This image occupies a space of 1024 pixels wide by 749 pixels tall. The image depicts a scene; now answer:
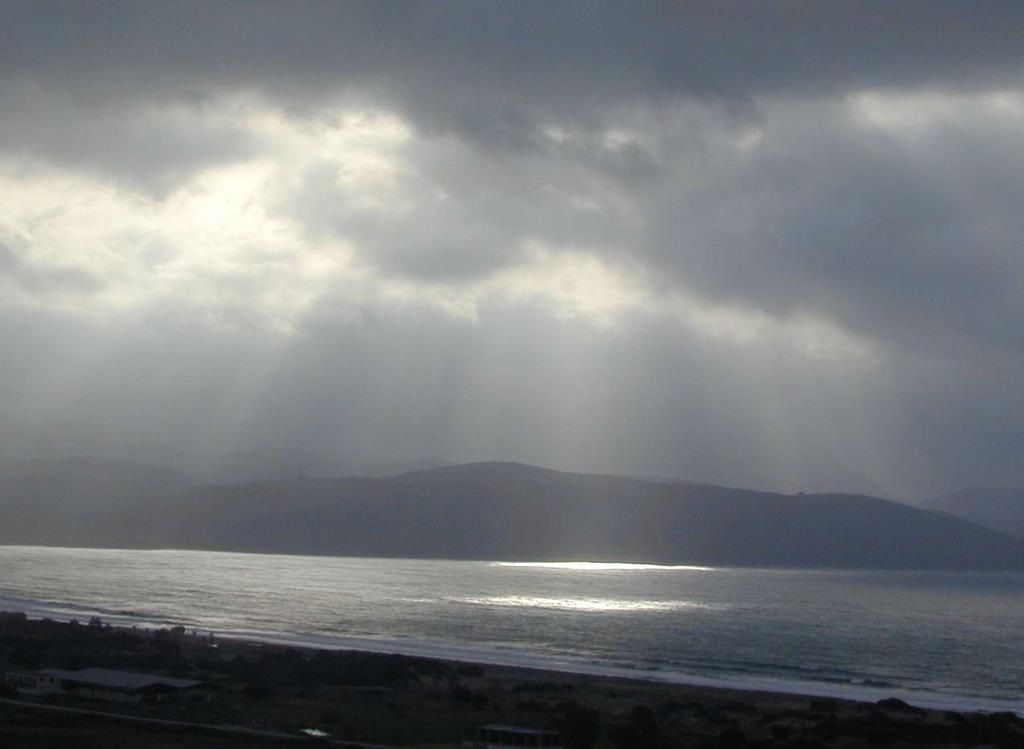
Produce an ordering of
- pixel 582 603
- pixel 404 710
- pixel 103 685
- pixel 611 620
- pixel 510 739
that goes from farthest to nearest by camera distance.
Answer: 1. pixel 582 603
2. pixel 611 620
3. pixel 404 710
4. pixel 103 685
5. pixel 510 739

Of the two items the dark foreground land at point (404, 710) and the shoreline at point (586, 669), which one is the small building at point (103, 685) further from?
the shoreline at point (586, 669)

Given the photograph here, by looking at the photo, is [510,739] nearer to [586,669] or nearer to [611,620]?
[586,669]

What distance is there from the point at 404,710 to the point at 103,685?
31.3ft

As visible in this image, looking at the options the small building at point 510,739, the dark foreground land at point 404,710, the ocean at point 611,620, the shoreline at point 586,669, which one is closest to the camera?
the small building at point 510,739

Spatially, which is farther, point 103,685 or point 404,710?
point 404,710

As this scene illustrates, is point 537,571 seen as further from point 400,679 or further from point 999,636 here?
point 400,679

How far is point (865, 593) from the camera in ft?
463

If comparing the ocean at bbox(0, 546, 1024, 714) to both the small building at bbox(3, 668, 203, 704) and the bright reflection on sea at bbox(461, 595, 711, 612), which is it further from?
the small building at bbox(3, 668, 203, 704)

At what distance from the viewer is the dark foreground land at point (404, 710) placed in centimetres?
3375

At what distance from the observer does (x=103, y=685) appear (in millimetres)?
39219

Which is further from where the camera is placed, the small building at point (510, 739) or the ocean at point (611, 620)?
the ocean at point (611, 620)

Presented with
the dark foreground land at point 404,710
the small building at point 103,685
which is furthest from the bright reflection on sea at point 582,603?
the small building at point 103,685

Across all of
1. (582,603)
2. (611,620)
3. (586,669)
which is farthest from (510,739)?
(582,603)

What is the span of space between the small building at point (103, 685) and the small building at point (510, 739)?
11.7 metres
